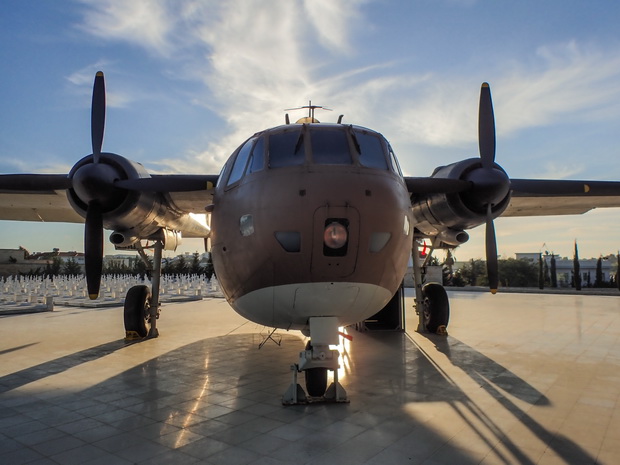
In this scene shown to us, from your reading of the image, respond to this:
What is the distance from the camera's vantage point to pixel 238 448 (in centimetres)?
448

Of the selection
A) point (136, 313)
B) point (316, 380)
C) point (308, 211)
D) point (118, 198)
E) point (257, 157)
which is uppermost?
point (257, 157)

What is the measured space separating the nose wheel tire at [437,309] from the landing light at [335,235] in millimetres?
8534

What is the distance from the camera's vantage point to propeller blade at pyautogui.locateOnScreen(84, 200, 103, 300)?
7.68 m

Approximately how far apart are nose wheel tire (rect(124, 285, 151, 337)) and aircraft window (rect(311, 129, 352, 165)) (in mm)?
8078

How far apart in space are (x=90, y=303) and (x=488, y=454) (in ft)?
73.9

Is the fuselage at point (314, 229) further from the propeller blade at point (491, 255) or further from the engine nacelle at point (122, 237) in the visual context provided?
the engine nacelle at point (122, 237)

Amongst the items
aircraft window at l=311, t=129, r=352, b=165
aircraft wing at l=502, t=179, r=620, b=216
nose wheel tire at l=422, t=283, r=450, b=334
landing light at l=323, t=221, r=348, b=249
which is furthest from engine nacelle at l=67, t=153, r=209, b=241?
aircraft wing at l=502, t=179, r=620, b=216

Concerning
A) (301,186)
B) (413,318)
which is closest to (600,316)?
(413,318)

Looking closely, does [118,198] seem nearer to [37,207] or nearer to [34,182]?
[34,182]

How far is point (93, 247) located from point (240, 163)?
3610mm

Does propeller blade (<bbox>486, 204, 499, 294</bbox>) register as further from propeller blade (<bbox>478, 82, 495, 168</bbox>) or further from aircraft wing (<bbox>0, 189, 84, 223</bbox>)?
aircraft wing (<bbox>0, 189, 84, 223</bbox>)

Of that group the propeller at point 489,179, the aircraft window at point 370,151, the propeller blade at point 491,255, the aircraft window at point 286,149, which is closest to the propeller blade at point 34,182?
the aircraft window at point 286,149

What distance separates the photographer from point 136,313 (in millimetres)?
11438

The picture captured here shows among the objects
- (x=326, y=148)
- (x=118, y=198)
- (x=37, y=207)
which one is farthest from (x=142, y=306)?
(x=326, y=148)
